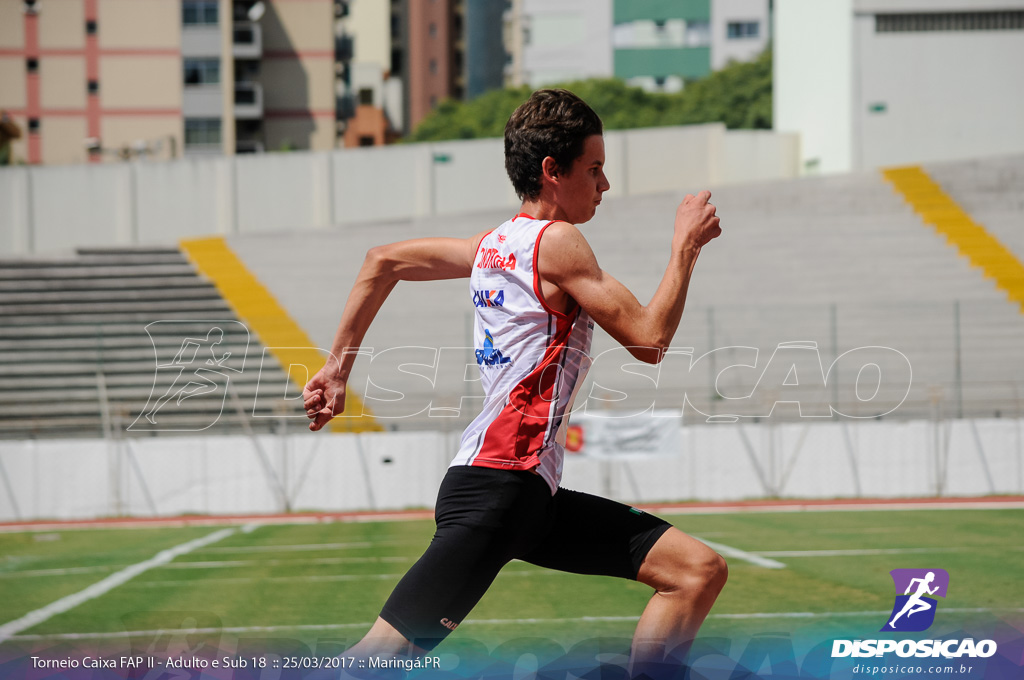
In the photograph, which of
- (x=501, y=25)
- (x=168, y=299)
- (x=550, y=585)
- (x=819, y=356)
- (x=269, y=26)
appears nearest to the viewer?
(x=550, y=585)

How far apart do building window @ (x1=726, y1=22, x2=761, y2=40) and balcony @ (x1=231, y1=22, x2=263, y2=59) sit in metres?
33.4

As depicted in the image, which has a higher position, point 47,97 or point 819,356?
point 47,97

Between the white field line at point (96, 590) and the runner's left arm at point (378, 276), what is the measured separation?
522 cm

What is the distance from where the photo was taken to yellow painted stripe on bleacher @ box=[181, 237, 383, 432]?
59.7 ft

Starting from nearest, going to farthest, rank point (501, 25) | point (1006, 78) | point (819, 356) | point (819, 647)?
point (819, 647) → point (819, 356) → point (1006, 78) → point (501, 25)

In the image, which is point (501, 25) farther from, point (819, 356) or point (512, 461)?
point (512, 461)

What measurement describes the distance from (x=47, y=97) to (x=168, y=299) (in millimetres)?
37707

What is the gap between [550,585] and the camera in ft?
32.2

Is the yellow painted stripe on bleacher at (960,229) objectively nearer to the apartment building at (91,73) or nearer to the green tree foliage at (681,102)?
the green tree foliage at (681,102)

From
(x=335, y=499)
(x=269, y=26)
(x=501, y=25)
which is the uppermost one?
(x=501, y=25)

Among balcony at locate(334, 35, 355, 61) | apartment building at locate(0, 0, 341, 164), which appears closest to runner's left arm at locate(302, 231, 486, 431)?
apartment building at locate(0, 0, 341, 164)

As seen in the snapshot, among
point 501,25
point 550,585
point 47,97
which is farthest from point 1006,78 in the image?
point 501,25

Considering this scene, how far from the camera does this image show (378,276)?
11.6 feet

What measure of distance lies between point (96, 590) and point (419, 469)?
25.8 feet
